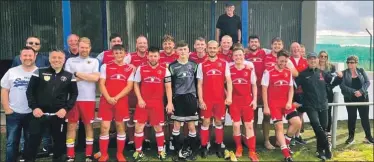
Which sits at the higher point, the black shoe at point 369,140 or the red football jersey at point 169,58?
the red football jersey at point 169,58

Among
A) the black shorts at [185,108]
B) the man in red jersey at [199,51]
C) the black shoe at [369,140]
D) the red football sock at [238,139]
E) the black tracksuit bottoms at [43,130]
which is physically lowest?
the black shoe at [369,140]

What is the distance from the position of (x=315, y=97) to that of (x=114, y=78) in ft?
9.55

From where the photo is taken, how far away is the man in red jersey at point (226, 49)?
547cm

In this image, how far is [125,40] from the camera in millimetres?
10500

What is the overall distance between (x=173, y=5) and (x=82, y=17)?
2.65 metres

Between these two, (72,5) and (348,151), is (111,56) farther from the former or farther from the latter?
(72,5)

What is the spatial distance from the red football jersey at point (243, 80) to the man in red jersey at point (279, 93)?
0.66 feet

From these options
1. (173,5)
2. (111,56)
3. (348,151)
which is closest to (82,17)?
(173,5)

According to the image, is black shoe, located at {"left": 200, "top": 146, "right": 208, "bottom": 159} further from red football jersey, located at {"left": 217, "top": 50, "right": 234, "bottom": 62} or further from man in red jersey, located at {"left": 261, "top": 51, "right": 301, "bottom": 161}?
red football jersey, located at {"left": 217, "top": 50, "right": 234, "bottom": 62}

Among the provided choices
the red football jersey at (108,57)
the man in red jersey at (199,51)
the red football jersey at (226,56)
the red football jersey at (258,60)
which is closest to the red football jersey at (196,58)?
the man in red jersey at (199,51)

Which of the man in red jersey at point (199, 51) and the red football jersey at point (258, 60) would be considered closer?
the man in red jersey at point (199, 51)

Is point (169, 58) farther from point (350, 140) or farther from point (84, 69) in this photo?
point (350, 140)

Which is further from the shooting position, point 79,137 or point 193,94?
point 79,137

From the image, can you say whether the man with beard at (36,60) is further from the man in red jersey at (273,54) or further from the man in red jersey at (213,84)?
the man in red jersey at (273,54)
